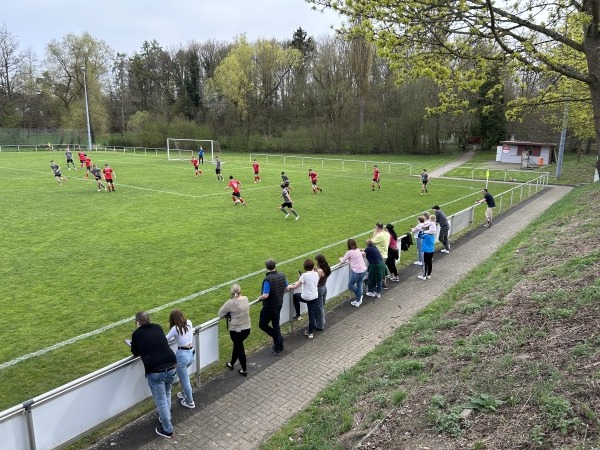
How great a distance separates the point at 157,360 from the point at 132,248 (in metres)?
9.40

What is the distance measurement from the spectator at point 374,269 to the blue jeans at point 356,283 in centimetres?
42

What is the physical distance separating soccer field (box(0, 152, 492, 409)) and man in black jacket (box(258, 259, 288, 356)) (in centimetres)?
76

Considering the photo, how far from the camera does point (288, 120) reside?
6938 cm

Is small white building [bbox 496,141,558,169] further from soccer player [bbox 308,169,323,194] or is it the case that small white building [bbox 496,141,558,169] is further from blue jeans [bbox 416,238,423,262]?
blue jeans [bbox 416,238,423,262]

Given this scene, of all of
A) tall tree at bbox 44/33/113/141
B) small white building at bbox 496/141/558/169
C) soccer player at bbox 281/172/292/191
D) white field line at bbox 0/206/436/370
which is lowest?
white field line at bbox 0/206/436/370

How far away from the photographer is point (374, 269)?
34.1ft

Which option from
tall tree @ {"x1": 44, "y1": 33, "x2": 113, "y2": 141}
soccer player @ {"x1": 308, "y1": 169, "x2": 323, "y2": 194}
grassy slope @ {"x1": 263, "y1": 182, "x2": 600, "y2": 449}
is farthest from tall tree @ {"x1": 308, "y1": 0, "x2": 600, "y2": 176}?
tall tree @ {"x1": 44, "y1": 33, "x2": 113, "y2": 141}

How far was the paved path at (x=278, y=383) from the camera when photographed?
5.84m

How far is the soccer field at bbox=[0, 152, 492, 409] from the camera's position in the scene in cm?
834

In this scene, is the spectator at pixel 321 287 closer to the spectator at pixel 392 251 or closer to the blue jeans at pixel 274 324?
the blue jeans at pixel 274 324

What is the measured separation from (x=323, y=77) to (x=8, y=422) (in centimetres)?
6037

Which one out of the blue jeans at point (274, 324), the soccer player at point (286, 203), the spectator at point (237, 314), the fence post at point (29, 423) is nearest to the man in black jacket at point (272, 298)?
the blue jeans at point (274, 324)

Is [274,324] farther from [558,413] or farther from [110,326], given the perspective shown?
[558,413]

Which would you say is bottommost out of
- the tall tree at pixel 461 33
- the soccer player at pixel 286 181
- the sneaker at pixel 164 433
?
the sneaker at pixel 164 433
